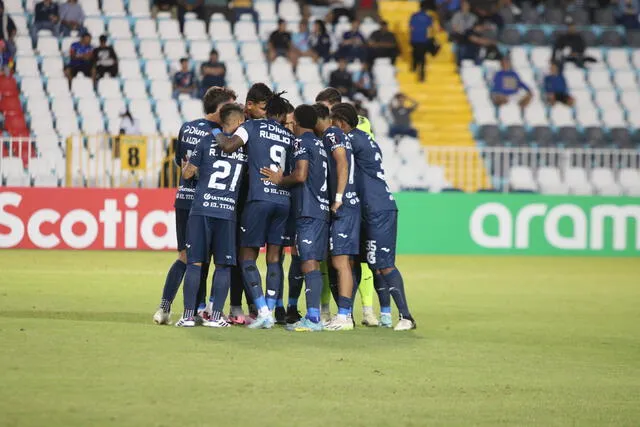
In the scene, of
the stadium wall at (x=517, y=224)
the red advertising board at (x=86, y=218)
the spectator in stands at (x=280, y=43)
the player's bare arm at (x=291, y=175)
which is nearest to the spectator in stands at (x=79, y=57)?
the spectator in stands at (x=280, y=43)

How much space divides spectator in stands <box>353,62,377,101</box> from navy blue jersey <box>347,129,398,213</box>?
1513cm

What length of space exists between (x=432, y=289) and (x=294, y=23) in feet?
44.5

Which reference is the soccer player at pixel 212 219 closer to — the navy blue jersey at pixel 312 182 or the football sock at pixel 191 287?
the football sock at pixel 191 287

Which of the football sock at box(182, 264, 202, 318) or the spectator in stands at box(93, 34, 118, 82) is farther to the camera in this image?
the spectator in stands at box(93, 34, 118, 82)

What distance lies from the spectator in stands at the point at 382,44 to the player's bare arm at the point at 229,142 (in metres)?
17.1

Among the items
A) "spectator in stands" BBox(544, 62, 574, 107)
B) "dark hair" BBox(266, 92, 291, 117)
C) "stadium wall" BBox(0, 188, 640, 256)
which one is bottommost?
"stadium wall" BBox(0, 188, 640, 256)

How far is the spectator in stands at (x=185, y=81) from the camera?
25.3 m

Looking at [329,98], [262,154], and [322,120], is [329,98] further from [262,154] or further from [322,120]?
[262,154]

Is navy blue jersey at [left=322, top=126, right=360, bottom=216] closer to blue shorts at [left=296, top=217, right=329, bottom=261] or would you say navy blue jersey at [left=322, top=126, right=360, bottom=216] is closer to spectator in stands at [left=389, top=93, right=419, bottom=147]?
blue shorts at [left=296, top=217, right=329, bottom=261]

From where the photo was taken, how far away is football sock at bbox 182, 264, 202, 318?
10.8 m

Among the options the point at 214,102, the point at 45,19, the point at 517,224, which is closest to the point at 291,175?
the point at 214,102

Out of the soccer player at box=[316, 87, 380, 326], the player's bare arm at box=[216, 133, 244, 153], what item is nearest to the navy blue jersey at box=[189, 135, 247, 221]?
the player's bare arm at box=[216, 133, 244, 153]

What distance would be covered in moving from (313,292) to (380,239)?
2.64 ft

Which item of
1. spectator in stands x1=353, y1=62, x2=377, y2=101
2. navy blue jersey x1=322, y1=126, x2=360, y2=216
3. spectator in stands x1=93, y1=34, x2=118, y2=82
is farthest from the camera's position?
spectator in stands x1=353, y1=62, x2=377, y2=101
